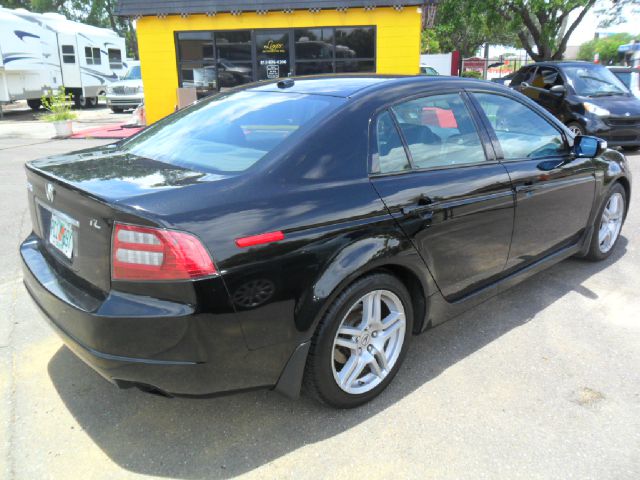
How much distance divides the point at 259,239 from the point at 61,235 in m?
1.05

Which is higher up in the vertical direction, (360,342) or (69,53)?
(69,53)

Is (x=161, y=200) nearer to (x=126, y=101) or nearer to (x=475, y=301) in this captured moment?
(x=475, y=301)

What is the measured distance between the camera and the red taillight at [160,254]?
81.5 inches

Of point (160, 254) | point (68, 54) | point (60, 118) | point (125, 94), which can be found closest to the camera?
point (160, 254)

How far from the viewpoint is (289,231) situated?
2.29 metres

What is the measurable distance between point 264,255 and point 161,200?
0.47 metres

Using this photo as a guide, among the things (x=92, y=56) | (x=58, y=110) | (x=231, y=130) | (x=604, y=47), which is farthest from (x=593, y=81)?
(x=604, y=47)

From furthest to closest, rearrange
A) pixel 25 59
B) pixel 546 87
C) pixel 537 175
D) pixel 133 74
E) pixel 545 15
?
pixel 133 74
pixel 25 59
pixel 545 15
pixel 546 87
pixel 537 175

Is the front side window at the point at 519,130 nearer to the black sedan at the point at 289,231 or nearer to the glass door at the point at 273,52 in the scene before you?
the black sedan at the point at 289,231

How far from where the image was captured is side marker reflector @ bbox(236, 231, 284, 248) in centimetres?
216

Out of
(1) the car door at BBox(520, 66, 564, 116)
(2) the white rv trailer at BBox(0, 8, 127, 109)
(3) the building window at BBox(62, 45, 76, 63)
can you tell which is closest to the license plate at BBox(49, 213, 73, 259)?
(1) the car door at BBox(520, 66, 564, 116)

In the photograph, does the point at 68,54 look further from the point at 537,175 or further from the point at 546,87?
the point at 537,175

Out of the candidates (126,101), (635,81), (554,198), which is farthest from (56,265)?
(126,101)

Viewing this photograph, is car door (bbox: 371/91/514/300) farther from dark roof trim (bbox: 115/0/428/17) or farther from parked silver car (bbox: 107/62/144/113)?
parked silver car (bbox: 107/62/144/113)
